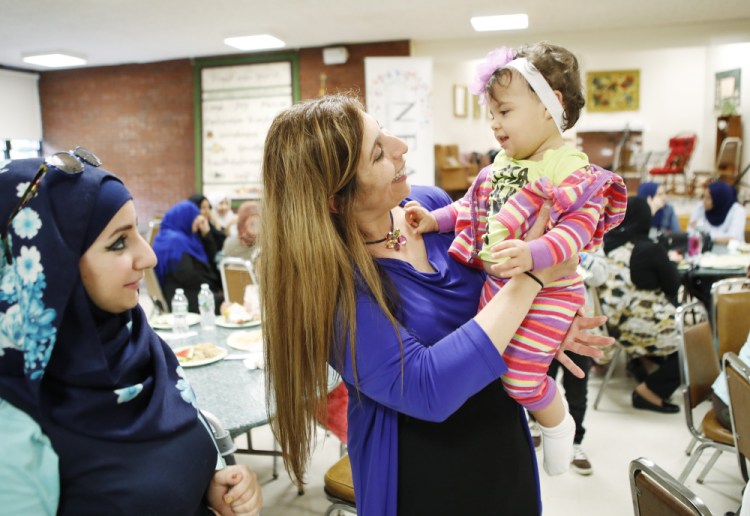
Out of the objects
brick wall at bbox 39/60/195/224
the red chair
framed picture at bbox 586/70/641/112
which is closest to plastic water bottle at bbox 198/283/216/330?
brick wall at bbox 39/60/195/224

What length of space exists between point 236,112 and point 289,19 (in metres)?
2.34

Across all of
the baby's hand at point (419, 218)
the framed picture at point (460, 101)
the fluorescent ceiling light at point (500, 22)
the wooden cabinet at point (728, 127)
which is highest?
the fluorescent ceiling light at point (500, 22)

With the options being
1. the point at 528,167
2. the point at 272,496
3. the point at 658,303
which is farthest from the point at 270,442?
the point at 528,167

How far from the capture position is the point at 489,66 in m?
1.40

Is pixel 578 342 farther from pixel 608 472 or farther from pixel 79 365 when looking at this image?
pixel 608 472

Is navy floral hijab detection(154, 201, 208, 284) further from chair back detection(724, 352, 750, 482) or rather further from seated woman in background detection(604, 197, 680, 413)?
chair back detection(724, 352, 750, 482)

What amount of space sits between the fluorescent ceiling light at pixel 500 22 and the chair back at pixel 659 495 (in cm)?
580

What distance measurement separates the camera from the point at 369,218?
4.40 ft

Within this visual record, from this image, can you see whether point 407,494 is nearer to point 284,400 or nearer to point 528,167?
point 284,400

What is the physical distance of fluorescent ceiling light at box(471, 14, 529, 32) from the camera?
20.6 feet

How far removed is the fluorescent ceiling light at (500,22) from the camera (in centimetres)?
628

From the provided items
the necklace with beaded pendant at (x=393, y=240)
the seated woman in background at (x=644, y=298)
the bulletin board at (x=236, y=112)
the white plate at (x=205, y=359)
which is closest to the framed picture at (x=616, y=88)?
the bulletin board at (x=236, y=112)

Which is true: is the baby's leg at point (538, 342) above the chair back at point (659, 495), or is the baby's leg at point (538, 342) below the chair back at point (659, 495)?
above

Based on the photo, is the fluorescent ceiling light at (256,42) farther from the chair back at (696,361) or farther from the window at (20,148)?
the chair back at (696,361)
